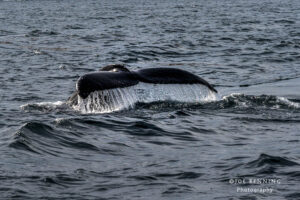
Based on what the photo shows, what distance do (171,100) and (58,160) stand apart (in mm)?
4529

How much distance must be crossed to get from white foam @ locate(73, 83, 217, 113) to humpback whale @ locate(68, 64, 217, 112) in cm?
3

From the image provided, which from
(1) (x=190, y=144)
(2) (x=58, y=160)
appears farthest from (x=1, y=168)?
(1) (x=190, y=144)

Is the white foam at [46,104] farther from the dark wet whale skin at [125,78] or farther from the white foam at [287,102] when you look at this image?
the white foam at [287,102]

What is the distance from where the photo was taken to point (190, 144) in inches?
405

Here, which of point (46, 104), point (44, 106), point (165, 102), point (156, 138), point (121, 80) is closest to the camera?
point (121, 80)

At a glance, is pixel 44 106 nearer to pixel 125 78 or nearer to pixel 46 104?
pixel 46 104

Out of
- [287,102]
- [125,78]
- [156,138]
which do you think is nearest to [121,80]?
[125,78]

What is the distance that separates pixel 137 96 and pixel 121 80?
3.18 m

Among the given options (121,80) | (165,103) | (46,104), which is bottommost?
(46,104)

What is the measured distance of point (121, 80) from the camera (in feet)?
34.6

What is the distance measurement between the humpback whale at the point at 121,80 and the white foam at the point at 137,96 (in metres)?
0.03

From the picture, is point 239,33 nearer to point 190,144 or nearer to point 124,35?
point 124,35

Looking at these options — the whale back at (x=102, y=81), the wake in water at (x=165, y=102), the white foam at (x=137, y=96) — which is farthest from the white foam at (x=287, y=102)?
the whale back at (x=102, y=81)

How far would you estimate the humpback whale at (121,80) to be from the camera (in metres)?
9.95
